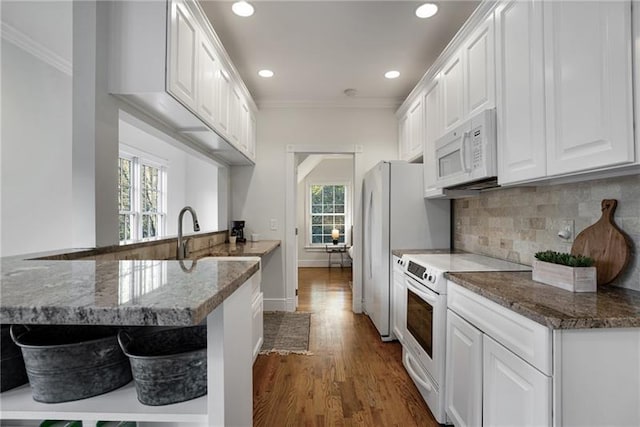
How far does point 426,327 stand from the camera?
2053 millimetres

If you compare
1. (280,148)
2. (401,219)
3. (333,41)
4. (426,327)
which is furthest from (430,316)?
(280,148)

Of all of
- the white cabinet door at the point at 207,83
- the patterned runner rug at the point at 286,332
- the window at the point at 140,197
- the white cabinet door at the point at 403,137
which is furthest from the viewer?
the window at the point at 140,197

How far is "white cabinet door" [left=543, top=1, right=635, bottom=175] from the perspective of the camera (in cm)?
110

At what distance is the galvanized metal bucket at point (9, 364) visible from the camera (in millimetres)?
703

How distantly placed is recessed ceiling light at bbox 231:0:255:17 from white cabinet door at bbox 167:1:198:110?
36cm

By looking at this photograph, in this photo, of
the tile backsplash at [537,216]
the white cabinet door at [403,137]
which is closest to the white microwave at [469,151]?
the tile backsplash at [537,216]

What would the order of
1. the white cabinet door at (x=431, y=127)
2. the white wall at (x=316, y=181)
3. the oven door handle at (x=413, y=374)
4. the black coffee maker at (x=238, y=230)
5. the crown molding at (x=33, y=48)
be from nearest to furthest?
the oven door handle at (x=413, y=374) → the crown molding at (x=33, y=48) → the white cabinet door at (x=431, y=127) → the black coffee maker at (x=238, y=230) → the white wall at (x=316, y=181)

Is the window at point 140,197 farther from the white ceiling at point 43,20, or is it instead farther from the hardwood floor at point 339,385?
the hardwood floor at point 339,385

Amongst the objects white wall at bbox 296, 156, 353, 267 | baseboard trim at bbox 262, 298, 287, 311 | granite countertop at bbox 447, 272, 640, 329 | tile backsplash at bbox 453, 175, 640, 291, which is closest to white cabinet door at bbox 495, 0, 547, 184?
tile backsplash at bbox 453, 175, 640, 291

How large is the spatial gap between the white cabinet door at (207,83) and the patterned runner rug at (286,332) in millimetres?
2017

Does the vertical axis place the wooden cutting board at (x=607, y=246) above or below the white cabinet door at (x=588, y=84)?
below

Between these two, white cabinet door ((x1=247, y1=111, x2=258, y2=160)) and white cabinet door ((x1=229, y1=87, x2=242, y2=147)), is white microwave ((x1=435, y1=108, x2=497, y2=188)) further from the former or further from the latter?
white cabinet door ((x1=247, y1=111, x2=258, y2=160))

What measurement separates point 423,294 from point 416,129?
188 centimetres

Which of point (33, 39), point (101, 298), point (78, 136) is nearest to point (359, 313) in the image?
point (78, 136)
